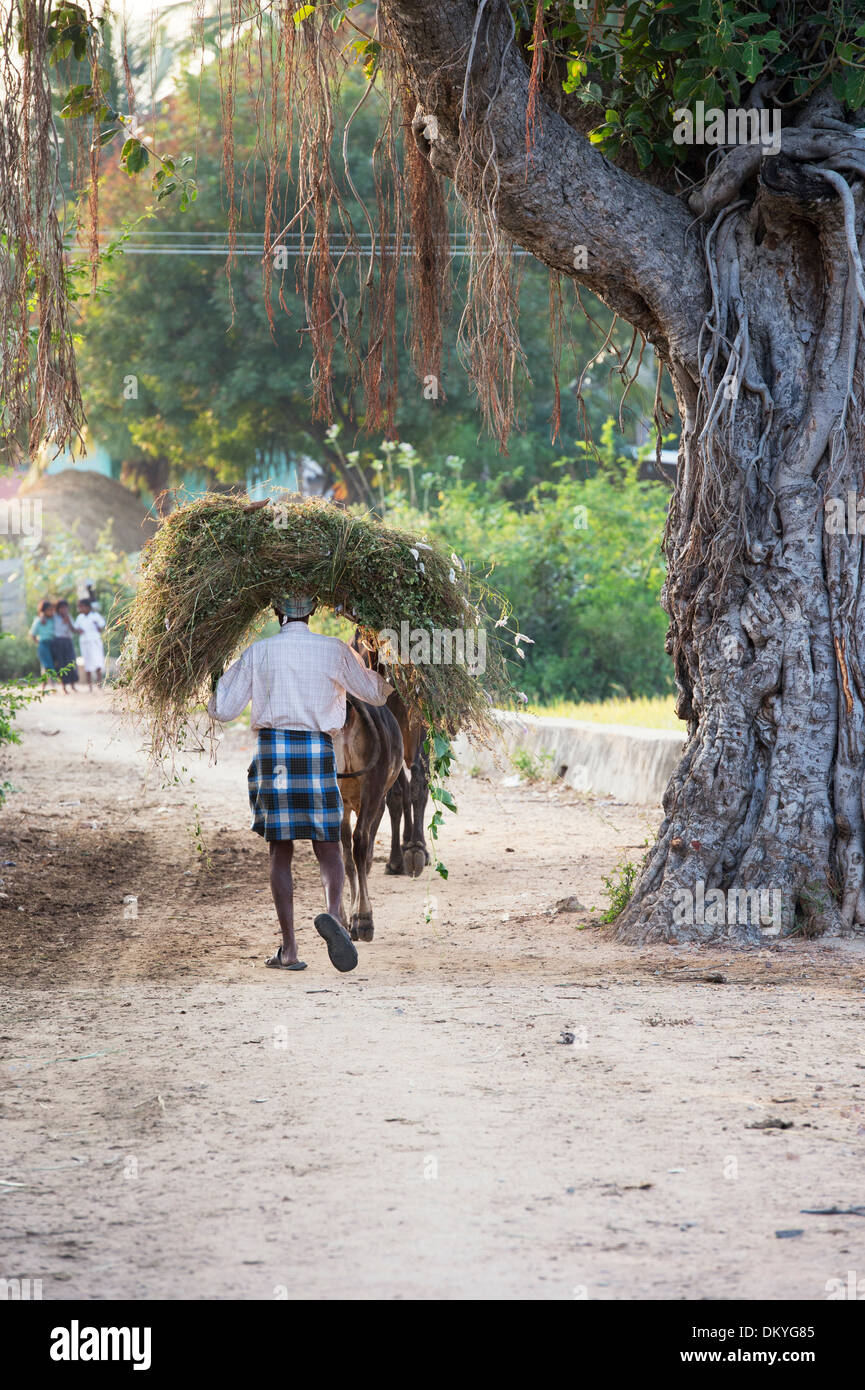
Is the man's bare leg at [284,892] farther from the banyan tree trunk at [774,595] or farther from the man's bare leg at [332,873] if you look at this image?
the banyan tree trunk at [774,595]

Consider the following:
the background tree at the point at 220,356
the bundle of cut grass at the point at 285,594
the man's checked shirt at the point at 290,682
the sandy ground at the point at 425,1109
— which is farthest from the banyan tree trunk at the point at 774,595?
the background tree at the point at 220,356

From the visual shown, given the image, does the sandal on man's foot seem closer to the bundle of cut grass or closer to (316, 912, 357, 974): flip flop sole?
(316, 912, 357, 974): flip flop sole

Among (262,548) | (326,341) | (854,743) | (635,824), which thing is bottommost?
(635,824)

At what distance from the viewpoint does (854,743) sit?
6523 millimetres

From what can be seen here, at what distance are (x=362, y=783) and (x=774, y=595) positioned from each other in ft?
7.73

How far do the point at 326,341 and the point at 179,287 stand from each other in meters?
22.4

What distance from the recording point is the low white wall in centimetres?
1177

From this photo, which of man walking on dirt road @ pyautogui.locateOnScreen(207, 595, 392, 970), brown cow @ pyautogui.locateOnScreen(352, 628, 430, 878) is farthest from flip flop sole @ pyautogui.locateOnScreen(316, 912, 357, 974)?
brown cow @ pyautogui.locateOnScreen(352, 628, 430, 878)

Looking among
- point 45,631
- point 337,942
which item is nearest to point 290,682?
point 337,942

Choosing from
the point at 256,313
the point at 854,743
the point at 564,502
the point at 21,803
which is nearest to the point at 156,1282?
the point at 854,743

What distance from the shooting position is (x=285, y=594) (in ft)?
21.5

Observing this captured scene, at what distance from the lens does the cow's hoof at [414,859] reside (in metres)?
9.07

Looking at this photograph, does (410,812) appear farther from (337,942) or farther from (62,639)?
(62,639)

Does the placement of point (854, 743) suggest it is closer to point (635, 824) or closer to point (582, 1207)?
point (582, 1207)
